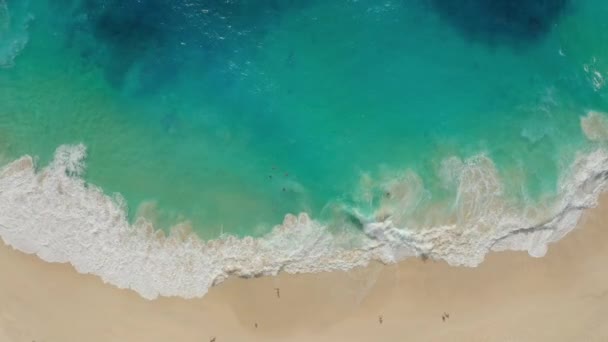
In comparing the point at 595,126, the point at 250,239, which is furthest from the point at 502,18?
the point at 250,239

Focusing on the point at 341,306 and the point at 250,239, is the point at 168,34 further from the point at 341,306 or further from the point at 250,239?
the point at 341,306

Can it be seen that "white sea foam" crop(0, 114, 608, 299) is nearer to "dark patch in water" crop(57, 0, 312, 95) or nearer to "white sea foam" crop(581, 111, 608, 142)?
"white sea foam" crop(581, 111, 608, 142)

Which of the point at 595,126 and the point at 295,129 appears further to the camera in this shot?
the point at 295,129

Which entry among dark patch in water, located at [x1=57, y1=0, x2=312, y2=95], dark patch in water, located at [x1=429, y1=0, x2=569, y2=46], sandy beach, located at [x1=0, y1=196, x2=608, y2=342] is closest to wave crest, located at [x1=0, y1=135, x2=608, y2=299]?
sandy beach, located at [x1=0, y1=196, x2=608, y2=342]

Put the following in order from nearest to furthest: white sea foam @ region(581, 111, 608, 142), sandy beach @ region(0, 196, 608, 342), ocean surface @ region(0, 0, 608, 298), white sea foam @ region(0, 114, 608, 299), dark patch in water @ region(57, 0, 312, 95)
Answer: sandy beach @ region(0, 196, 608, 342)
white sea foam @ region(0, 114, 608, 299)
ocean surface @ region(0, 0, 608, 298)
white sea foam @ region(581, 111, 608, 142)
dark patch in water @ region(57, 0, 312, 95)

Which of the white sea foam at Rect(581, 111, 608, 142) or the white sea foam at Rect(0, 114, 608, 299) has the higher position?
the white sea foam at Rect(581, 111, 608, 142)

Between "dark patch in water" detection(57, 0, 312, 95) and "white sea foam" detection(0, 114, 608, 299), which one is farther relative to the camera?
"dark patch in water" detection(57, 0, 312, 95)

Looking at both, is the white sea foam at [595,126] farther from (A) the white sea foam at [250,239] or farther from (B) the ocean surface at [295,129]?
(A) the white sea foam at [250,239]

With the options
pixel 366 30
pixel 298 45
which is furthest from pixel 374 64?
pixel 298 45
